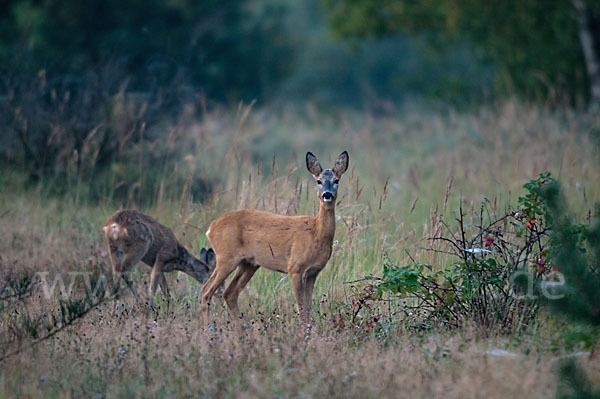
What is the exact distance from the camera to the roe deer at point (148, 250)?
7680mm

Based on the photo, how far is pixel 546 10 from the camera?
54.3 ft

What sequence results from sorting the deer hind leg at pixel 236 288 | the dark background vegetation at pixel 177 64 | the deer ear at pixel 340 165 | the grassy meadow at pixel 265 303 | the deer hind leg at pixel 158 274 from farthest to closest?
1. the dark background vegetation at pixel 177 64
2. the deer hind leg at pixel 158 274
3. the deer hind leg at pixel 236 288
4. the deer ear at pixel 340 165
5. the grassy meadow at pixel 265 303

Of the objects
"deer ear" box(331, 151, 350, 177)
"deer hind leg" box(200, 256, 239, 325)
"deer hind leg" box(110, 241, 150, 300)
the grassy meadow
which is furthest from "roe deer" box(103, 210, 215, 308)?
"deer ear" box(331, 151, 350, 177)

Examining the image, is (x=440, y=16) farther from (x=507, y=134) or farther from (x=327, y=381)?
(x=327, y=381)

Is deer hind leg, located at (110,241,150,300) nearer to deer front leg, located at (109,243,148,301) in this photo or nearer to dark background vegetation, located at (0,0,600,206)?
deer front leg, located at (109,243,148,301)

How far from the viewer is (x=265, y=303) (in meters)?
6.97

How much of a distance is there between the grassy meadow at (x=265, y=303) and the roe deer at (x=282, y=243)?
27 cm

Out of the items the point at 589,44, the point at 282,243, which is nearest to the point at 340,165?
the point at 282,243

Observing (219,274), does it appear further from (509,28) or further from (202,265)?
(509,28)

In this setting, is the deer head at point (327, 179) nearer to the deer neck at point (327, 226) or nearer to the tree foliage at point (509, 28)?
the deer neck at point (327, 226)

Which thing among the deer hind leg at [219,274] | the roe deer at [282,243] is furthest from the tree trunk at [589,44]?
the deer hind leg at [219,274]

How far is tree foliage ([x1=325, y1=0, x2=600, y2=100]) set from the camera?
54.3 feet

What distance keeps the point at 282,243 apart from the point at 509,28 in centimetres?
1228

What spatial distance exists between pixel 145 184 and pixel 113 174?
20.5 inches
